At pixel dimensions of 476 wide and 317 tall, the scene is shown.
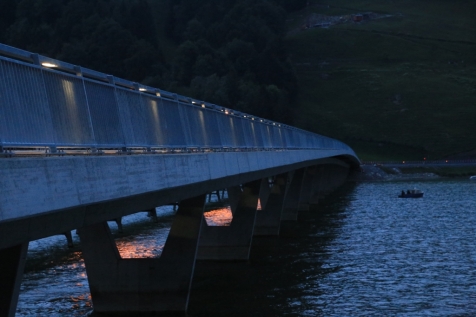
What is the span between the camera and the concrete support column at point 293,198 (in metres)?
64.6

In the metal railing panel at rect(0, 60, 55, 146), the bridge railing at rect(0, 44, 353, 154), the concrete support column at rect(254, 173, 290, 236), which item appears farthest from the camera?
the concrete support column at rect(254, 173, 290, 236)

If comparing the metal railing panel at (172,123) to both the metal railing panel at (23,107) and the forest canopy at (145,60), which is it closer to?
the metal railing panel at (23,107)

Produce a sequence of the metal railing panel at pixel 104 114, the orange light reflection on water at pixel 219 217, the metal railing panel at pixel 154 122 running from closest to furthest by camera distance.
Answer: the metal railing panel at pixel 104 114
the metal railing panel at pixel 154 122
the orange light reflection on water at pixel 219 217

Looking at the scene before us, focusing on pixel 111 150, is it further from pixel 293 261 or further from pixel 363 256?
pixel 363 256

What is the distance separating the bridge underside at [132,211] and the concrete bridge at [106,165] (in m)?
0.03

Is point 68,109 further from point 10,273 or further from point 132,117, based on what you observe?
point 132,117

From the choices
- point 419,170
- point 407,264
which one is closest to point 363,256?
point 407,264

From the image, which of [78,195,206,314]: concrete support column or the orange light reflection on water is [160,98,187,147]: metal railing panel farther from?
the orange light reflection on water

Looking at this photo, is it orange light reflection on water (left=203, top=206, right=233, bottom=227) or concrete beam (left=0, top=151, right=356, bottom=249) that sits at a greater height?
concrete beam (left=0, top=151, right=356, bottom=249)

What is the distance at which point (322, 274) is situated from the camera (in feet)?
120

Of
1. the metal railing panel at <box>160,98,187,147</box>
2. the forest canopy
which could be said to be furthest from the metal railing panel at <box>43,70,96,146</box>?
the forest canopy

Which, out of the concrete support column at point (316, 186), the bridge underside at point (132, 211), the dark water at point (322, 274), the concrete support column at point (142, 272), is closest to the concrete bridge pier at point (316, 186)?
the concrete support column at point (316, 186)

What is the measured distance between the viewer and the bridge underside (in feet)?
40.0

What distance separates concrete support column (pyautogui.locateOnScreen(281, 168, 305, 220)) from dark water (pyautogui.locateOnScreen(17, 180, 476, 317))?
101 inches
